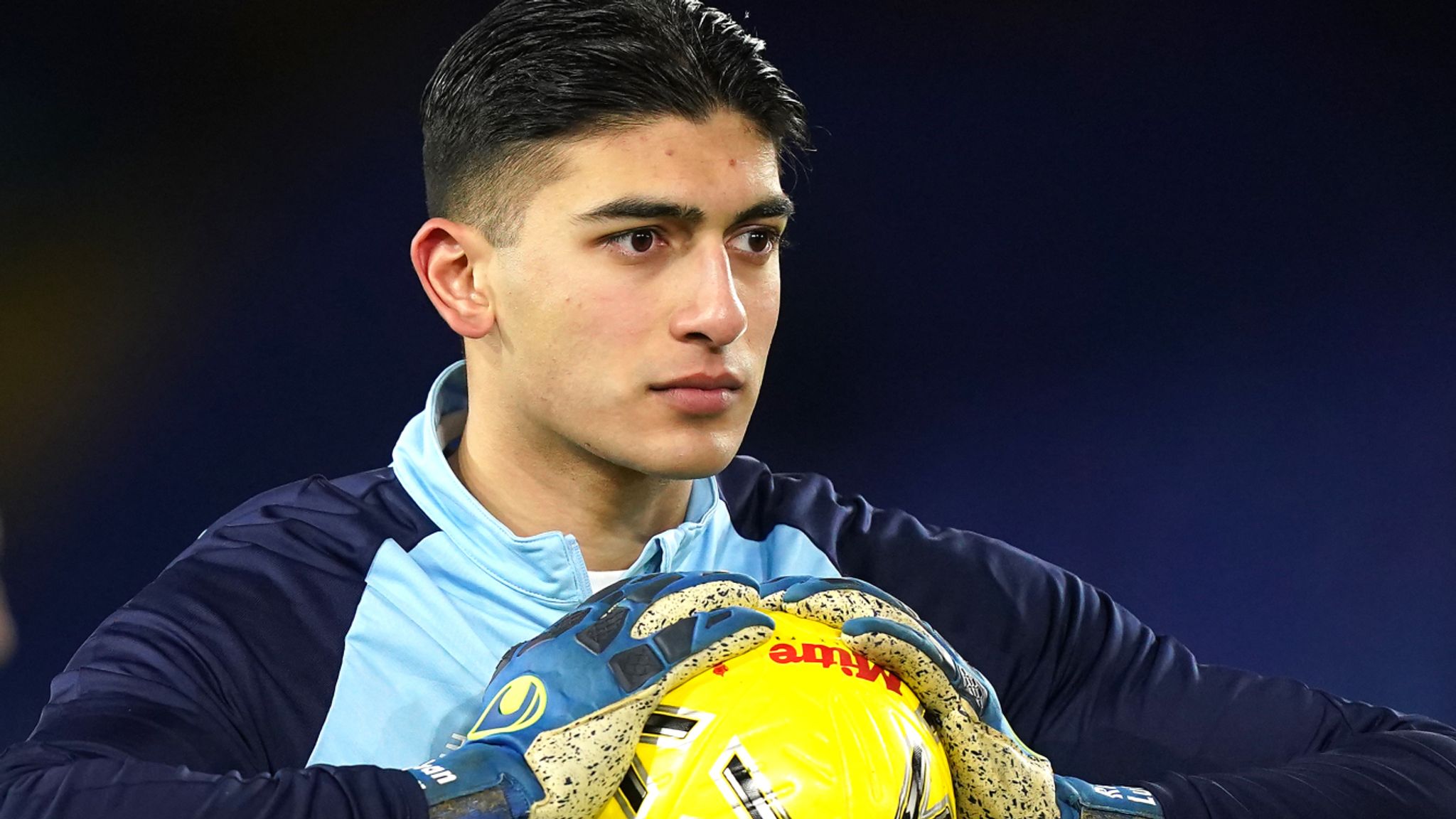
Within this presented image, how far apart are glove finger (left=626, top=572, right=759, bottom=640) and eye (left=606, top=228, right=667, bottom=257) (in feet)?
1.05

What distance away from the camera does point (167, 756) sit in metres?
1.08

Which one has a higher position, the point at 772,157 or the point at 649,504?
the point at 772,157

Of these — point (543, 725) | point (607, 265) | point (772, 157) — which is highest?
point (772, 157)

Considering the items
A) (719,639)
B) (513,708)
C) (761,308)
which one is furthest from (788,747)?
(761,308)

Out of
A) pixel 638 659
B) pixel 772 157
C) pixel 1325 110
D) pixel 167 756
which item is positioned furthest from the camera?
pixel 1325 110

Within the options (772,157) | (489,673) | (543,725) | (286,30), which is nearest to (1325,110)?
(772,157)

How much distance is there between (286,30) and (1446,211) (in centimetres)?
177

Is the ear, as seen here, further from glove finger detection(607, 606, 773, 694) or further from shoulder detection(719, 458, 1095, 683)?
glove finger detection(607, 606, 773, 694)

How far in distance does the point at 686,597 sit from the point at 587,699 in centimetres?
9

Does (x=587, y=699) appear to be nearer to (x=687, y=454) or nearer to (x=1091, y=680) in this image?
(x=687, y=454)

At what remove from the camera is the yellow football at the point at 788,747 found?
2.98 feet

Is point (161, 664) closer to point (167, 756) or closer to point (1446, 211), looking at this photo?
point (167, 756)

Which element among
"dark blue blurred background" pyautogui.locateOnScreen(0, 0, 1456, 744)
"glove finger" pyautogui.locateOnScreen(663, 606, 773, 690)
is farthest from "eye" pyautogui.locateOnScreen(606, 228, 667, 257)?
"dark blue blurred background" pyautogui.locateOnScreen(0, 0, 1456, 744)

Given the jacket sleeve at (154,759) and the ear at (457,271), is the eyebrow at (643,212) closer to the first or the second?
the ear at (457,271)
